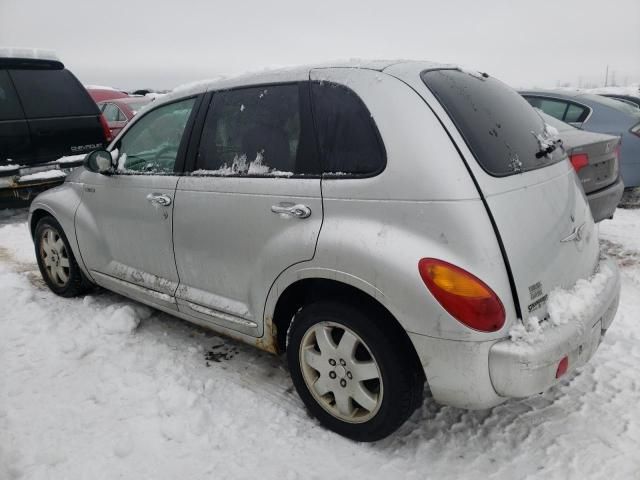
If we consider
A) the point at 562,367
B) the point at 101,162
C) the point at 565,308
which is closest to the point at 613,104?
the point at 565,308

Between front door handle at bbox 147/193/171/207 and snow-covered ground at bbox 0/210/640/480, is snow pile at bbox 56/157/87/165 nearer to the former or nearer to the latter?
snow-covered ground at bbox 0/210/640/480

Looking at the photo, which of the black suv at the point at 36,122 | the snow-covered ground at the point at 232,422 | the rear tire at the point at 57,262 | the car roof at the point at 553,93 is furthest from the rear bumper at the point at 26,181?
the car roof at the point at 553,93

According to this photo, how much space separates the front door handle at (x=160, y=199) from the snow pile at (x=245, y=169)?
11.3 inches

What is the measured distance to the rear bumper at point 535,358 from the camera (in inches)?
77.0

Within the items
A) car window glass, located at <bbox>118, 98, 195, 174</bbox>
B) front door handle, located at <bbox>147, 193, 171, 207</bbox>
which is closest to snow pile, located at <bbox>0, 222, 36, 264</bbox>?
car window glass, located at <bbox>118, 98, 195, 174</bbox>

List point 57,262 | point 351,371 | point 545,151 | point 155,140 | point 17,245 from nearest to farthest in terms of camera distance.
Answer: point 351,371 < point 545,151 < point 155,140 < point 57,262 < point 17,245

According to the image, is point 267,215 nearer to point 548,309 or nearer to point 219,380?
point 219,380

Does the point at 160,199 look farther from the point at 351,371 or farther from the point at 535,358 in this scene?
the point at 535,358

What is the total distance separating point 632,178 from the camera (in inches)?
241

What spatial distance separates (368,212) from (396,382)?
0.74 m

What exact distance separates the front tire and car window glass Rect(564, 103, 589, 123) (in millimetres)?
5254

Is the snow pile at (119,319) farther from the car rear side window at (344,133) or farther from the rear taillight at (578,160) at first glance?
the rear taillight at (578,160)

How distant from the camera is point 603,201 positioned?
14.2 feet

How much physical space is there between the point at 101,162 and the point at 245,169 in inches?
52.2
